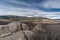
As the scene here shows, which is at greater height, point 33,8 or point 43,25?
point 33,8

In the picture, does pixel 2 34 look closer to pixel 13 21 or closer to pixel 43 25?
pixel 13 21

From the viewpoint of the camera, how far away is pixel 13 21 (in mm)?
1934

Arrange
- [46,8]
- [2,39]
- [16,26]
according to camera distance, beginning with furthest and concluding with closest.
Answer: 1. [46,8]
2. [16,26]
3. [2,39]

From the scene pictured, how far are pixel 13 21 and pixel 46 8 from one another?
0.70 m

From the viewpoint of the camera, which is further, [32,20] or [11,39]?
[32,20]

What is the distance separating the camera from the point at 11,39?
5.44 ft

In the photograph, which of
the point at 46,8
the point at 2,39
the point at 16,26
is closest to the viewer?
the point at 2,39

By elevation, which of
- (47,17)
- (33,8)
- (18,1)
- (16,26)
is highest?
(18,1)

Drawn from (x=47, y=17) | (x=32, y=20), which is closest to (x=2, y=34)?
(x=32, y=20)

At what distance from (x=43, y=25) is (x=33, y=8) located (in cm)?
39

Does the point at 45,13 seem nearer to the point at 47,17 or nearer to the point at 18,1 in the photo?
the point at 47,17

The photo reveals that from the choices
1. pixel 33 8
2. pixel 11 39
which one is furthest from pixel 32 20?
pixel 11 39

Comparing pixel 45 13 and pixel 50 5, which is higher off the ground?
pixel 50 5

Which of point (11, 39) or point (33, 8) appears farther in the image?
point (33, 8)
